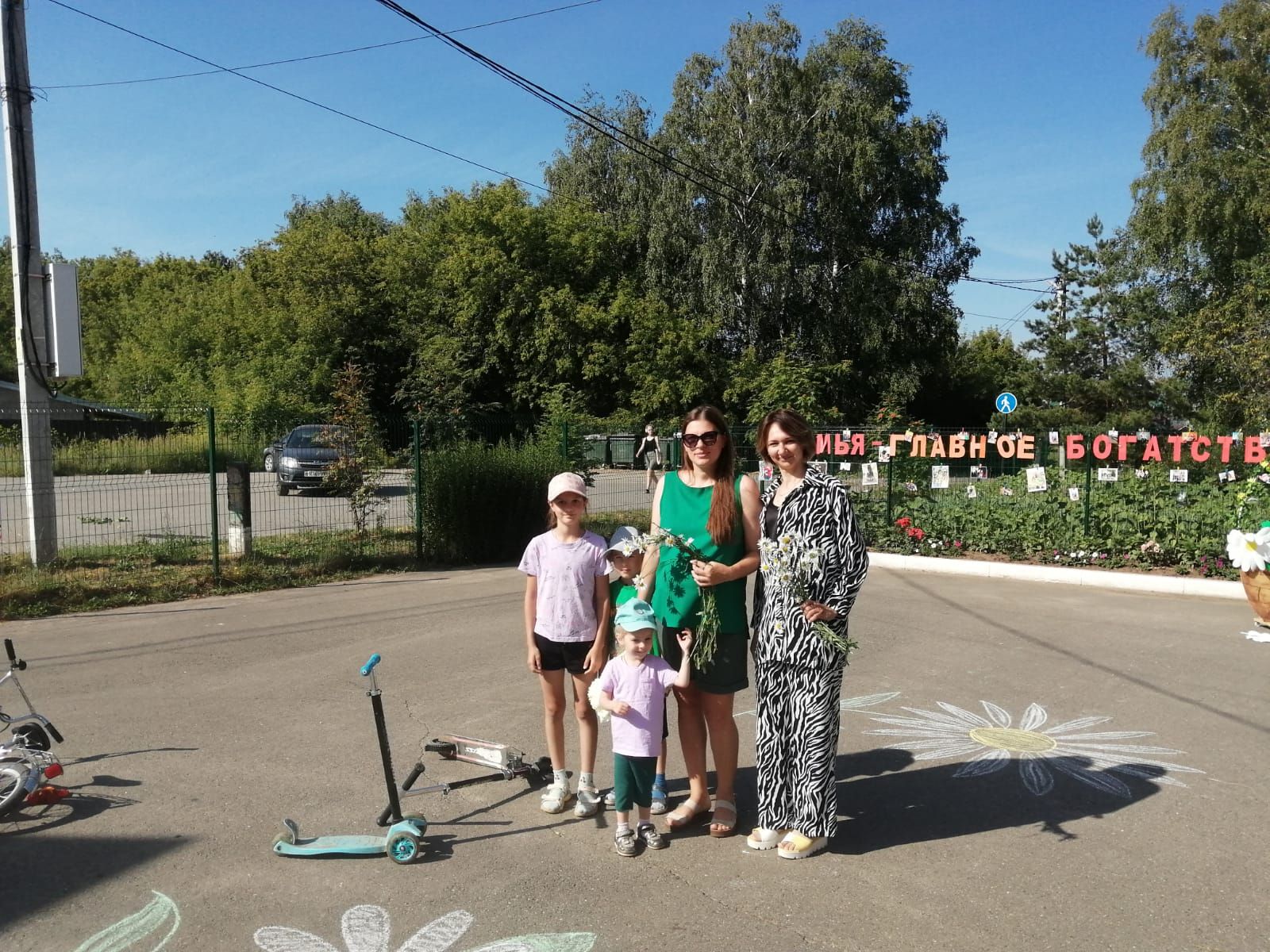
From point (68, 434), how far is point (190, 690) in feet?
18.9

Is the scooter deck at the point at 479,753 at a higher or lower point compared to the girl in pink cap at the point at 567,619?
lower

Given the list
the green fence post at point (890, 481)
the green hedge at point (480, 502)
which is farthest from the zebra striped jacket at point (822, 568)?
the green fence post at point (890, 481)

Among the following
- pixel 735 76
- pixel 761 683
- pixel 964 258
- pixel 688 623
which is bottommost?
pixel 761 683

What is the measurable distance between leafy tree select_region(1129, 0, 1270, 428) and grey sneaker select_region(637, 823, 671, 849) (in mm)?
27325

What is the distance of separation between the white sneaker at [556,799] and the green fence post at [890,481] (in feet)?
32.3

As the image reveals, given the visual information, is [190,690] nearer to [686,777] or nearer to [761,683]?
[686,777]

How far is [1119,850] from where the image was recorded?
385 centimetres

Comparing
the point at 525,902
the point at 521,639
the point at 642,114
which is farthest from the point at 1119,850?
the point at 642,114

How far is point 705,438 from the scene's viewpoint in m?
3.86

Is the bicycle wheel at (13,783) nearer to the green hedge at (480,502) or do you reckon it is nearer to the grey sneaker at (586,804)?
the grey sneaker at (586,804)

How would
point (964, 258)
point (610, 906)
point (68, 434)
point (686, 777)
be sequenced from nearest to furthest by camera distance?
point (610, 906)
point (686, 777)
point (68, 434)
point (964, 258)

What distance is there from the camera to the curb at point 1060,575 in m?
9.93

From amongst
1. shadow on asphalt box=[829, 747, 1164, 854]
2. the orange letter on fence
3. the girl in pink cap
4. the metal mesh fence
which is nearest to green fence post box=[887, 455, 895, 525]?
the metal mesh fence

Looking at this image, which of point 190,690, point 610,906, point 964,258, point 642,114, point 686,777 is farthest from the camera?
point 642,114
